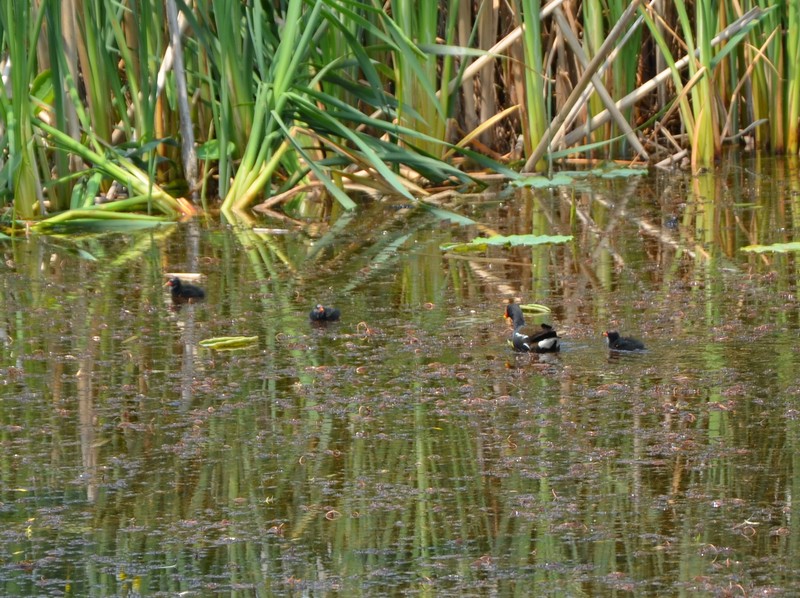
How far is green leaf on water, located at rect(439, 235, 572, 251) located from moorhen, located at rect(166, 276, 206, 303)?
5.31 feet

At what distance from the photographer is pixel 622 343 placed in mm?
5359

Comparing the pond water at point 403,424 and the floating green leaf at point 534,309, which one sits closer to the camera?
the pond water at point 403,424

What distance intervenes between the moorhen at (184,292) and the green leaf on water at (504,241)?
5.31ft

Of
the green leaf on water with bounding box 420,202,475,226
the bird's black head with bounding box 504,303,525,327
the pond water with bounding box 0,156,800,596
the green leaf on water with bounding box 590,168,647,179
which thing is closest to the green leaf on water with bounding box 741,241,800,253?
the pond water with bounding box 0,156,800,596

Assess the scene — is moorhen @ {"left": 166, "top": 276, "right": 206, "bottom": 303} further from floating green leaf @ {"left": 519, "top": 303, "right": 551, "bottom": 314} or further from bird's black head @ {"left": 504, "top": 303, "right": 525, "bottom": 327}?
bird's black head @ {"left": 504, "top": 303, "right": 525, "bottom": 327}

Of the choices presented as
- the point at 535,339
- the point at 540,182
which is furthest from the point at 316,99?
the point at 535,339

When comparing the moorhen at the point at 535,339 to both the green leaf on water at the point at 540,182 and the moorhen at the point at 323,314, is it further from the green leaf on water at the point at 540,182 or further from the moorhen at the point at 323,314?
the green leaf on water at the point at 540,182

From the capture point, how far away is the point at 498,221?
895 centimetres

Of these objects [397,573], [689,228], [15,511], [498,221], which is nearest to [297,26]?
[498,221]

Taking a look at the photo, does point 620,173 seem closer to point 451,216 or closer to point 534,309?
point 451,216

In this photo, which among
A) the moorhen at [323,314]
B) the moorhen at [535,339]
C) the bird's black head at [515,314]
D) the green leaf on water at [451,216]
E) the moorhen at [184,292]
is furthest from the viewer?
the green leaf on water at [451,216]

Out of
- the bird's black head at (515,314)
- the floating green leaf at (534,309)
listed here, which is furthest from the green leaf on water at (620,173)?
the bird's black head at (515,314)

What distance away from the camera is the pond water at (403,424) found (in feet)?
11.1

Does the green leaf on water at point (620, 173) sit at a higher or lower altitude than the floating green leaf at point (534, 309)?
higher
